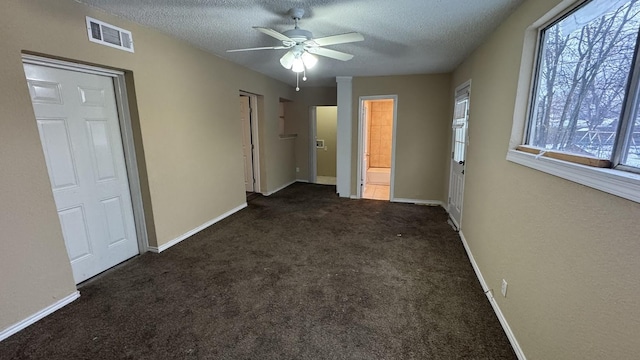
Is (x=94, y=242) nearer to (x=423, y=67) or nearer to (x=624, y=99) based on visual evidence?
(x=624, y=99)

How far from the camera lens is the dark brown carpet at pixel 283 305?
5.71 ft

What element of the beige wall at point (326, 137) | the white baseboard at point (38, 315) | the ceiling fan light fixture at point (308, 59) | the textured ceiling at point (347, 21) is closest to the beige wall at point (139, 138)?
the white baseboard at point (38, 315)

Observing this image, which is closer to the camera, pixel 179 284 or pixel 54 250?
pixel 54 250

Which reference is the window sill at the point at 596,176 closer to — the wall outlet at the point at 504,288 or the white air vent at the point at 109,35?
the wall outlet at the point at 504,288

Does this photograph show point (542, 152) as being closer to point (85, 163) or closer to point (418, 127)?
point (418, 127)

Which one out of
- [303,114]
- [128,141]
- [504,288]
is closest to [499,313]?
[504,288]

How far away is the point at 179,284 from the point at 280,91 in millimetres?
4371

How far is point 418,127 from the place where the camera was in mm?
4828

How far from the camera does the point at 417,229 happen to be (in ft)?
12.3

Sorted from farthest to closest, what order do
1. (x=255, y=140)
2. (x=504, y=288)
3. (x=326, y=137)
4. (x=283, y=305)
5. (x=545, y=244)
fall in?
(x=326, y=137), (x=255, y=140), (x=283, y=305), (x=504, y=288), (x=545, y=244)

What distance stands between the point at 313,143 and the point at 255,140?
1682 mm

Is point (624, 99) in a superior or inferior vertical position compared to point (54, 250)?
superior

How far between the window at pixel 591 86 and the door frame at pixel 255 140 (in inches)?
172

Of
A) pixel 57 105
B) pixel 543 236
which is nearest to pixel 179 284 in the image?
pixel 57 105
